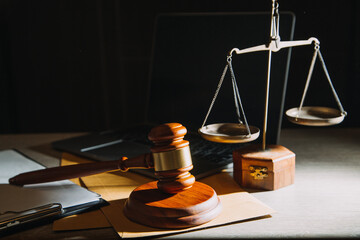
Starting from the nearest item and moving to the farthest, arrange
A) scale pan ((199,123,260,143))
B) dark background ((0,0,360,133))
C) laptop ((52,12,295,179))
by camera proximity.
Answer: scale pan ((199,123,260,143))
laptop ((52,12,295,179))
dark background ((0,0,360,133))

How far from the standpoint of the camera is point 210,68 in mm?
1323

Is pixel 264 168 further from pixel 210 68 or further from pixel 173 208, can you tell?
pixel 210 68

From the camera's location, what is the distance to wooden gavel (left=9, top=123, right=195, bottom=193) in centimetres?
79

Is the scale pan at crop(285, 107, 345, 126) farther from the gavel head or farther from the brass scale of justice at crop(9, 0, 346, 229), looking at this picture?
the gavel head

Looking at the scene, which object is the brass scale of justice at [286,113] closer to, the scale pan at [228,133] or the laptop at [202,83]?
the scale pan at [228,133]

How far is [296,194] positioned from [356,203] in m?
0.12

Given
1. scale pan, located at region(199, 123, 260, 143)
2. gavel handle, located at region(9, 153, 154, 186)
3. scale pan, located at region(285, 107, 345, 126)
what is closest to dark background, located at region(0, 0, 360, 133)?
scale pan, located at region(285, 107, 345, 126)

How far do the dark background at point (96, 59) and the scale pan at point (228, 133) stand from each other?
71cm

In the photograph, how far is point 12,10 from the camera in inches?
64.3

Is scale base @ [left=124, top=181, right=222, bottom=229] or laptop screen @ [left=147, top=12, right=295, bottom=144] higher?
laptop screen @ [left=147, top=12, right=295, bottom=144]

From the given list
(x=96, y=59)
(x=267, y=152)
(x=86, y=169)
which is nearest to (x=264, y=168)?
(x=267, y=152)

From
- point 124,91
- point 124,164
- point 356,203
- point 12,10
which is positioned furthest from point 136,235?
point 12,10

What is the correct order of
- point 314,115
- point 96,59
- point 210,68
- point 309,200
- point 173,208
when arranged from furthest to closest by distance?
point 96,59
point 210,68
point 314,115
point 309,200
point 173,208

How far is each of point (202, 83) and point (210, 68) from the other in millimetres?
55
